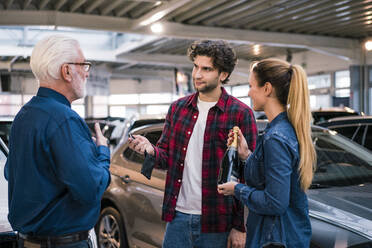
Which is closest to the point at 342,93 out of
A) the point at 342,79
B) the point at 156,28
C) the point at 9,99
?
the point at 342,79

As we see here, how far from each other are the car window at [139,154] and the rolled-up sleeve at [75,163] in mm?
2545

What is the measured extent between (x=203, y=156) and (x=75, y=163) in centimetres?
98

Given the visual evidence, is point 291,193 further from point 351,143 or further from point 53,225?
point 351,143

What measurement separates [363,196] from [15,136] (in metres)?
2.46

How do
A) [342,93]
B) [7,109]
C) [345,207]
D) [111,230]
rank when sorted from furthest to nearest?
[7,109] < [342,93] < [111,230] < [345,207]

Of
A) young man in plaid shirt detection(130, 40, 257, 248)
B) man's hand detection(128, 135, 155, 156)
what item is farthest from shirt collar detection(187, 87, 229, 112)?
man's hand detection(128, 135, 155, 156)

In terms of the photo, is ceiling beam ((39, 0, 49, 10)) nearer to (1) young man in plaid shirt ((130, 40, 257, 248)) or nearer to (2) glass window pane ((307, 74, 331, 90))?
(1) young man in plaid shirt ((130, 40, 257, 248))

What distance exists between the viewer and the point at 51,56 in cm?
204

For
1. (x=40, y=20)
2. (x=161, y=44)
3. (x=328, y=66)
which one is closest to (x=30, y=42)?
(x=161, y=44)

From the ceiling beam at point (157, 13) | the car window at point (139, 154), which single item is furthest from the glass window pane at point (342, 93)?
the car window at point (139, 154)

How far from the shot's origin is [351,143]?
4.40m

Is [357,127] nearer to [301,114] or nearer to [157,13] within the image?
[301,114]

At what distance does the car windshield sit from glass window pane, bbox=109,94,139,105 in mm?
26424

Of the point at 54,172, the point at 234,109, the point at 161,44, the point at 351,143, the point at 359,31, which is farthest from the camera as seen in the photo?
the point at 161,44
